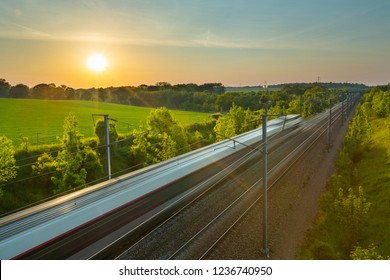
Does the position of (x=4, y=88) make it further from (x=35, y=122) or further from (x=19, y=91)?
(x=35, y=122)

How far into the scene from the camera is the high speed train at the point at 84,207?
9453 millimetres

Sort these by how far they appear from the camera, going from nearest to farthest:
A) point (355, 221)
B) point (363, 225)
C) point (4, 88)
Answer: point (355, 221) → point (363, 225) → point (4, 88)

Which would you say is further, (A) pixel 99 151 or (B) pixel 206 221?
(A) pixel 99 151

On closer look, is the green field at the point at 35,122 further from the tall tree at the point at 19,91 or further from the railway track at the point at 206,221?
the railway track at the point at 206,221

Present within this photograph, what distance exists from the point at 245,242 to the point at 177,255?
2.96 m

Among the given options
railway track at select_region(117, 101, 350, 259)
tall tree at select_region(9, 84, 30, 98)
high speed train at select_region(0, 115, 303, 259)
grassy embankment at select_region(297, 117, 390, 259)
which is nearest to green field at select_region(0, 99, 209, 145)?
tall tree at select_region(9, 84, 30, 98)

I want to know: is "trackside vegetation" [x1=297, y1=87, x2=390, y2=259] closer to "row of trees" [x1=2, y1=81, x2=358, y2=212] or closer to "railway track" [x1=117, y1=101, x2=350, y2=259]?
"railway track" [x1=117, y1=101, x2=350, y2=259]

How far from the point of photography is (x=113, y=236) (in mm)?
11984

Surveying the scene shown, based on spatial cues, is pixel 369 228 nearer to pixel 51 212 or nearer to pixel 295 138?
pixel 51 212

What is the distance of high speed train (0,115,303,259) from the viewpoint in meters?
9.45

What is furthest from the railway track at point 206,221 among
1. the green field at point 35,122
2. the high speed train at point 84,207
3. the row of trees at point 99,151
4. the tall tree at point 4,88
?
the tall tree at point 4,88

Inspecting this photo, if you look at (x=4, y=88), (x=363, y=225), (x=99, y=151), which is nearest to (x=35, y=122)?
(x=4, y=88)

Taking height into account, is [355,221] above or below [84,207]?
below

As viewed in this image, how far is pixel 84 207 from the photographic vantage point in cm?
1176
